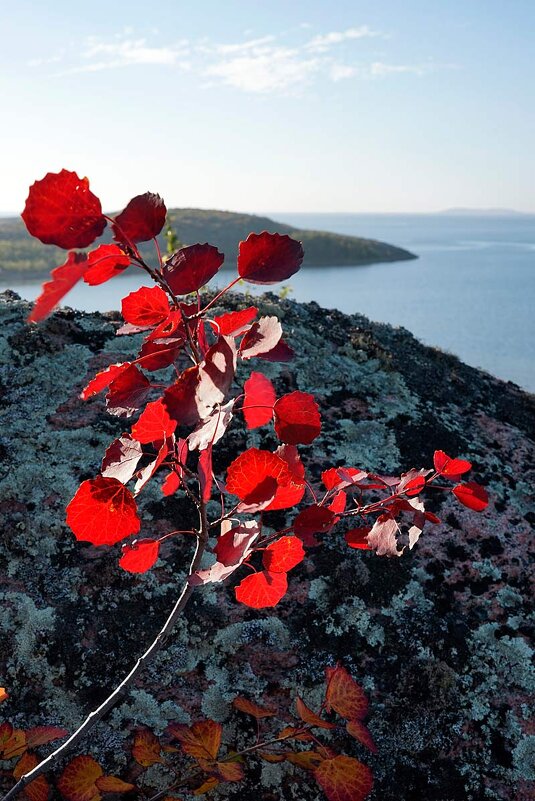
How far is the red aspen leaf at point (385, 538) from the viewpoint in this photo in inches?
56.3

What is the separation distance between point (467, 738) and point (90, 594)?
153 cm

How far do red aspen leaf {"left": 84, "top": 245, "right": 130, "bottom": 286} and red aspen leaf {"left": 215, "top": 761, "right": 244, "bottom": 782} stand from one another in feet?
4.29

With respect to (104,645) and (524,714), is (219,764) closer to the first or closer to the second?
(104,645)

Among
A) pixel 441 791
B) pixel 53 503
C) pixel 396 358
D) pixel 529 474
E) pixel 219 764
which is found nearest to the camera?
pixel 219 764

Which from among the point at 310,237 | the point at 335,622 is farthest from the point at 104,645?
the point at 310,237

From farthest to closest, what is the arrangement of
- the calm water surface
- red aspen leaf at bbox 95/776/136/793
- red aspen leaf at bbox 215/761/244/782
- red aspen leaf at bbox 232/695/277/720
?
the calm water surface, red aspen leaf at bbox 232/695/277/720, red aspen leaf at bbox 95/776/136/793, red aspen leaf at bbox 215/761/244/782

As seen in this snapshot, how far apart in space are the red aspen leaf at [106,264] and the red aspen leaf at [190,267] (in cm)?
8

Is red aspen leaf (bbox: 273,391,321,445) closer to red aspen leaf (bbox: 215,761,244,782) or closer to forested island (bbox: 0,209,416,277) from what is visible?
red aspen leaf (bbox: 215,761,244,782)

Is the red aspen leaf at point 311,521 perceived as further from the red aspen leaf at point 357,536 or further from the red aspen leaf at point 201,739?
the red aspen leaf at point 201,739

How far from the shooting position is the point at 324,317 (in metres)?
4.61

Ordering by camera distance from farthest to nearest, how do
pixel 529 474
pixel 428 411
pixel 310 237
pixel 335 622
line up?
pixel 310 237
pixel 428 411
pixel 529 474
pixel 335 622

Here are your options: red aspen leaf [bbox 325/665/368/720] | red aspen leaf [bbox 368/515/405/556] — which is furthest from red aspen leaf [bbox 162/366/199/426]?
red aspen leaf [bbox 325/665/368/720]

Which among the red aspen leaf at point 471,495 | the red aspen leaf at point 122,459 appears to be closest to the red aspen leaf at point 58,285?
the red aspen leaf at point 122,459

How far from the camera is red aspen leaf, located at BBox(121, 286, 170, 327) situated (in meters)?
1.21
